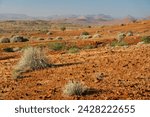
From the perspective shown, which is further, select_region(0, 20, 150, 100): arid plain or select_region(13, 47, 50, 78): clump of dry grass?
select_region(13, 47, 50, 78): clump of dry grass

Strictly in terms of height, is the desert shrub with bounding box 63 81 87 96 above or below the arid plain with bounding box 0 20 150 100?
above

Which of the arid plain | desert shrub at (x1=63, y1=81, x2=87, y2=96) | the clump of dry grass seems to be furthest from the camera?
the clump of dry grass

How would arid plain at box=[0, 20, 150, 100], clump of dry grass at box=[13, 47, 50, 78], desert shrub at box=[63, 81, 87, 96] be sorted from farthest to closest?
clump of dry grass at box=[13, 47, 50, 78]
arid plain at box=[0, 20, 150, 100]
desert shrub at box=[63, 81, 87, 96]

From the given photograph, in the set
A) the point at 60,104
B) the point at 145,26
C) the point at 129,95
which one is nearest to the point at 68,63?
the point at 129,95

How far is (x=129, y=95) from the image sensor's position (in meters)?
11.2

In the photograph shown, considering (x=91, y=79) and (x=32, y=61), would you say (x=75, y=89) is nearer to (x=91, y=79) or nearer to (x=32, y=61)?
(x=91, y=79)

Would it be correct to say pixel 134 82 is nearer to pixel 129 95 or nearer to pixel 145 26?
pixel 129 95

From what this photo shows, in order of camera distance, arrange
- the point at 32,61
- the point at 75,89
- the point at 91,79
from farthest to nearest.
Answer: the point at 32,61 → the point at 91,79 → the point at 75,89

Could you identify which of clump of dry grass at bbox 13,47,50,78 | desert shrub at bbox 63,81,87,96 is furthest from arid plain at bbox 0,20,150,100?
clump of dry grass at bbox 13,47,50,78

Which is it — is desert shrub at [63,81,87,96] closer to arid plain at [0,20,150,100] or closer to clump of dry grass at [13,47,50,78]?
arid plain at [0,20,150,100]

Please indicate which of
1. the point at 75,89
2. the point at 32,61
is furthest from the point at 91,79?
the point at 32,61

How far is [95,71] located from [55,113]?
598 centimetres

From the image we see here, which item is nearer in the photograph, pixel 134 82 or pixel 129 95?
pixel 129 95

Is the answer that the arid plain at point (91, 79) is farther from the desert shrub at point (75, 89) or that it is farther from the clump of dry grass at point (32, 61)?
the clump of dry grass at point (32, 61)
